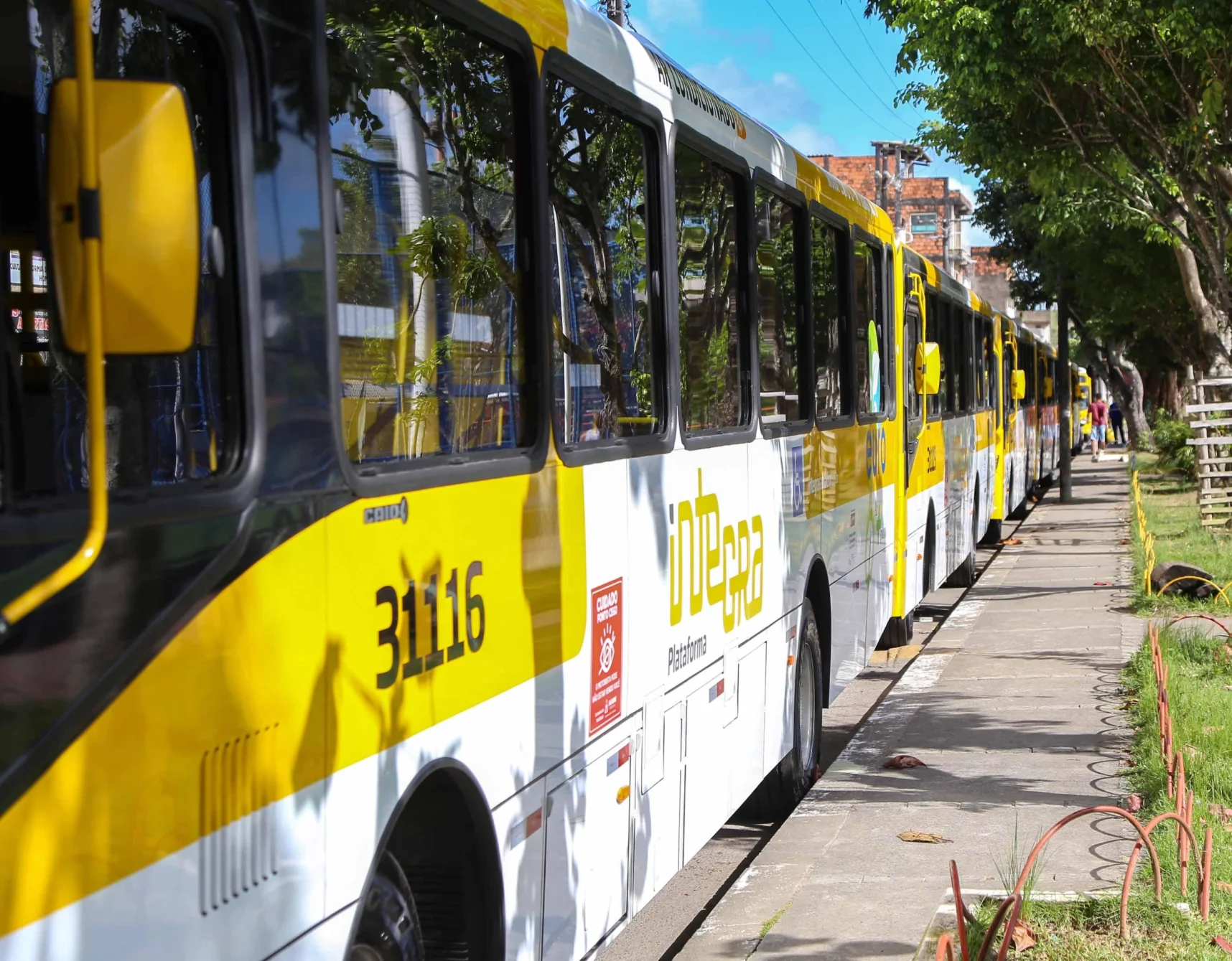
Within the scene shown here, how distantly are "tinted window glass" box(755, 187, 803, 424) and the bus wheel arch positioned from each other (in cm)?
360

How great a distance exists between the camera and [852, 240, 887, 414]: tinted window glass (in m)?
9.67

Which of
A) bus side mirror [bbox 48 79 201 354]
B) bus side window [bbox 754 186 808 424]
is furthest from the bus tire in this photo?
bus side mirror [bbox 48 79 201 354]

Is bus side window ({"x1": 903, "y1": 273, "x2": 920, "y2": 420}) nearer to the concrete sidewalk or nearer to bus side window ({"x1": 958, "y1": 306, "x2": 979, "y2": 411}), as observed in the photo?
the concrete sidewalk

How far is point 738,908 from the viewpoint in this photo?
614 cm

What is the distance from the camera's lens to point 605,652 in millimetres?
4703

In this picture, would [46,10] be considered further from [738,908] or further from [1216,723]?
[1216,723]

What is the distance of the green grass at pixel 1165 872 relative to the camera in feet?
17.1

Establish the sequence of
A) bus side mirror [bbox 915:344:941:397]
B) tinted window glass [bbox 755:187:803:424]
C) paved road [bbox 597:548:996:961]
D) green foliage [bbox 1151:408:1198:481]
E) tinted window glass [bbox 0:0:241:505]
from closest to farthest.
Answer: tinted window glass [bbox 0:0:241:505] < paved road [bbox 597:548:996:961] < tinted window glass [bbox 755:187:803:424] < bus side mirror [bbox 915:344:941:397] < green foliage [bbox 1151:408:1198:481]

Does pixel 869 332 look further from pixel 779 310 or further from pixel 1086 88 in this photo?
pixel 1086 88

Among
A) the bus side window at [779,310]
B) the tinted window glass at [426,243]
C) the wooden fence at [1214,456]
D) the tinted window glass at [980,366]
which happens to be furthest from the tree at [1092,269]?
the tinted window glass at [426,243]

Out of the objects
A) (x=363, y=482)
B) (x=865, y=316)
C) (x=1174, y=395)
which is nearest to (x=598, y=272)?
(x=363, y=482)

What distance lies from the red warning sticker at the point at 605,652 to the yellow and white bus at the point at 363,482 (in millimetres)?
18

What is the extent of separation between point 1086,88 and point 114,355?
52.3ft

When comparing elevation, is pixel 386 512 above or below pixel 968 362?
below
